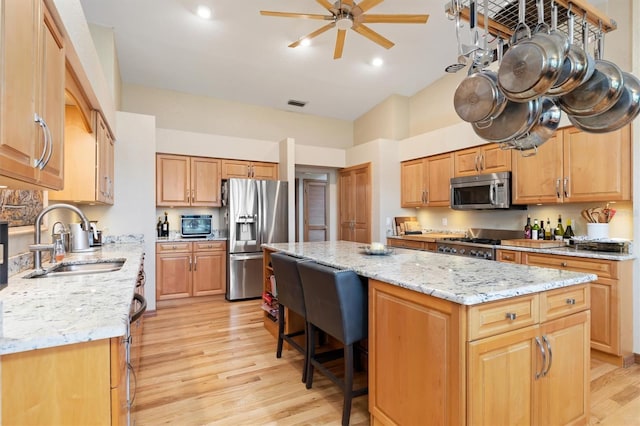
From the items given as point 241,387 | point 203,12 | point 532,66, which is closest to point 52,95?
point 241,387

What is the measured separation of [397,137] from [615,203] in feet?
10.3

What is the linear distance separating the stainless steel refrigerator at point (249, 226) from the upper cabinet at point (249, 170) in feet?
0.76

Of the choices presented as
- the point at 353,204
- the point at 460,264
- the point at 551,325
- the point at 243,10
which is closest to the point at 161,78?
the point at 243,10

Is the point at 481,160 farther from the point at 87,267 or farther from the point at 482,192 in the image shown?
the point at 87,267

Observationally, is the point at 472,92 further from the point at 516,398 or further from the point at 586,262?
the point at 586,262

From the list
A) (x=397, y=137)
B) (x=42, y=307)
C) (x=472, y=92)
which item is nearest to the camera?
(x=42, y=307)

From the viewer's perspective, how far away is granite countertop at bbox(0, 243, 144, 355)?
36.5 inches

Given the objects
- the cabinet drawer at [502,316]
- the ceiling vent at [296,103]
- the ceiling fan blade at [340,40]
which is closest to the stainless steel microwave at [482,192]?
the ceiling fan blade at [340,40]

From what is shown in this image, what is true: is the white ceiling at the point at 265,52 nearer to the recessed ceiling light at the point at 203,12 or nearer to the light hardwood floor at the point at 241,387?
the recessed ceiling light at the point at 203,12

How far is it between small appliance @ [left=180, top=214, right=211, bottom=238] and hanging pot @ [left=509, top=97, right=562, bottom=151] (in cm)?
418

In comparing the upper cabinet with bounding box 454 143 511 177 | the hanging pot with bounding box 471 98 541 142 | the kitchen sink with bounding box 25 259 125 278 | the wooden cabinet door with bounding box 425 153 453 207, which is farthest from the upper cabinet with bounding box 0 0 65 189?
the wooden cabinet door with bounding box 425 153 453 207

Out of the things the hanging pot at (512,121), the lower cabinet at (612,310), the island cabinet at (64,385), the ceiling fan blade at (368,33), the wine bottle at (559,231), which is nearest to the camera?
the island cabinet at (64,385)

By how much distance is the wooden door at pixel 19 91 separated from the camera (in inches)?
38.0

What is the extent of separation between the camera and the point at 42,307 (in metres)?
1.22
